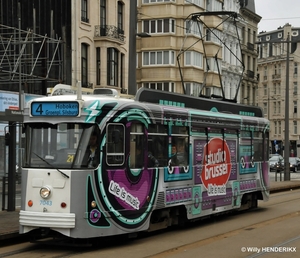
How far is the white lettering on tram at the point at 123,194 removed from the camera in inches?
438

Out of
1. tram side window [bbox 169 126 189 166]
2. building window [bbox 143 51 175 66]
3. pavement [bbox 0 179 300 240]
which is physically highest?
building window [bbox 143 51 175 66]

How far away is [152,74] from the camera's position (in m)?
46.7

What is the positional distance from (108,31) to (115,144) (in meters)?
24.1

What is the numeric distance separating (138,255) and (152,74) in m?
36.7

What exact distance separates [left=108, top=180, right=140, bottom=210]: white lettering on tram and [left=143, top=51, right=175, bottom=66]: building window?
35113mm

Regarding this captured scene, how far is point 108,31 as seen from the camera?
113 ft

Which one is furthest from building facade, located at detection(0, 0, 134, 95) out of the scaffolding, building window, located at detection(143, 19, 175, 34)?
building window, located at detection(143, 19, 175, 34)

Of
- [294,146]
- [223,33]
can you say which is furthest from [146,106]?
[294,146]

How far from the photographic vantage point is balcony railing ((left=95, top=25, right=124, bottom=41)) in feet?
112

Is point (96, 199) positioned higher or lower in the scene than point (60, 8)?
lower

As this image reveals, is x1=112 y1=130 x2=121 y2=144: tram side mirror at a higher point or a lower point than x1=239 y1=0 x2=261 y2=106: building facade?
lower

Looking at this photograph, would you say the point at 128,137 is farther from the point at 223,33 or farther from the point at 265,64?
the point at 265,64

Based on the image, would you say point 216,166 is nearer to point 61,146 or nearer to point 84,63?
point 61,146

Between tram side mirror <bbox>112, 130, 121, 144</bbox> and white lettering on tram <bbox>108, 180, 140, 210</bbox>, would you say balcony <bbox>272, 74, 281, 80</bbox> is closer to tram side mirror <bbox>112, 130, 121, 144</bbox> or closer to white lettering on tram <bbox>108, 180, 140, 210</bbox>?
white lettering on tram <bbox>108, 180, 140, 210</bbox>
